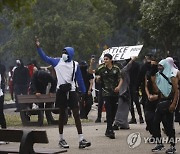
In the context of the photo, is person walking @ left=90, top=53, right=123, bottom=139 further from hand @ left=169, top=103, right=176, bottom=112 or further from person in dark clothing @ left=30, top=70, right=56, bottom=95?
person in dark clothing @ left=30, top=70, right=56, bottom=95

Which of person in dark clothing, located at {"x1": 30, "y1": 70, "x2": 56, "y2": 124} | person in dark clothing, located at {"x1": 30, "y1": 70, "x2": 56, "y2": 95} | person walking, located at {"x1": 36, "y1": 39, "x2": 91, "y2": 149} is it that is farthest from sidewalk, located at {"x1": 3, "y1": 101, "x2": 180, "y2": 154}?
person in dark clothing, located at {"x1": 30, "y1": 70, "x2": 56, "y2": 95}

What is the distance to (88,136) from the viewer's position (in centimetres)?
1464

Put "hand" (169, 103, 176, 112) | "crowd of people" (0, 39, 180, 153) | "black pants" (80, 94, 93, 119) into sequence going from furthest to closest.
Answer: "black pants" (80, 94, 93, 119) < "crowd of people" (0, 39, 180, 153) < "hand" (169, 103, 176, 112)

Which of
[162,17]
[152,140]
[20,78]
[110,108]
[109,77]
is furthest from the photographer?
[162,17]

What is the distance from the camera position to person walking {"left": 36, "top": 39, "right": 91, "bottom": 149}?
1238 centimetres

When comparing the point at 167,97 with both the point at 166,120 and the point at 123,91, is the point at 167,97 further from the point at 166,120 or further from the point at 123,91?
the point at 123,91

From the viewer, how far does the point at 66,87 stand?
487 inches

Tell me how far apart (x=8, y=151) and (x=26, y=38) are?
36702 mm

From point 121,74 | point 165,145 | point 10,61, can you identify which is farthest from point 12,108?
point 10,61

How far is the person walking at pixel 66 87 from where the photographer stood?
488 inches

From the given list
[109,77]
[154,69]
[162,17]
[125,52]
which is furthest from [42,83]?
[162,17]

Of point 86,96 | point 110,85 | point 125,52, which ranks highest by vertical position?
point 125,52

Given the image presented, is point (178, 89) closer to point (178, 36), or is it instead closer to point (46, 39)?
point (178, 36)

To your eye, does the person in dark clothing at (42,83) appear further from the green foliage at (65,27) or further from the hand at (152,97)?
the green foliage at (65,27)
